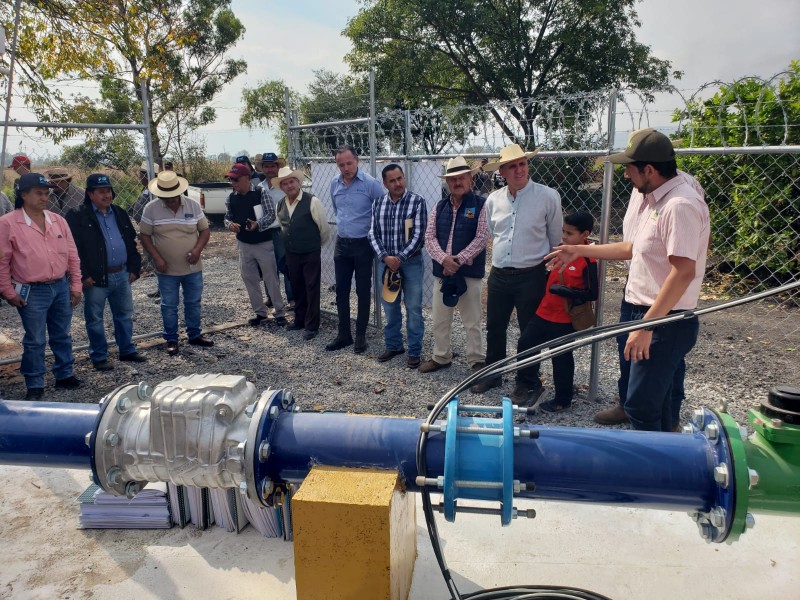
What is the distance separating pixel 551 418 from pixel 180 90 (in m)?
22.4

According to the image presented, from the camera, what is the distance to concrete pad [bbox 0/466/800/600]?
2576 millimetres

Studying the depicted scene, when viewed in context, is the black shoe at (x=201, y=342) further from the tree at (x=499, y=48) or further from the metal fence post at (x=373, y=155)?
the tree at (x=499, y=48)

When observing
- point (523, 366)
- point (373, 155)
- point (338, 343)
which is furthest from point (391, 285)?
point (523, 366)

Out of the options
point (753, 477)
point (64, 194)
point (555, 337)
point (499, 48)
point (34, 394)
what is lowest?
point (34, 394)

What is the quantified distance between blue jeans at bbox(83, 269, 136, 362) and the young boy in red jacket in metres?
3.74

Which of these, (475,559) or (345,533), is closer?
(345,533)

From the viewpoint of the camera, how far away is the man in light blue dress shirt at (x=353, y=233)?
5941 mm

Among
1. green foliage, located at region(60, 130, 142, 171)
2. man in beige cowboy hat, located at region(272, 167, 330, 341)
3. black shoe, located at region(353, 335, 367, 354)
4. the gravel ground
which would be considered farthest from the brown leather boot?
green foliage, located at region(60, 130, 142, 171)

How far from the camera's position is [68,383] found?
207 inches

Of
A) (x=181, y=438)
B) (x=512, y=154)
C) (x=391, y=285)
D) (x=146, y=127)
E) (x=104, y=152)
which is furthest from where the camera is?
(x=104, y=152)

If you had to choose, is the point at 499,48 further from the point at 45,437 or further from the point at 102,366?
the point at 45,437

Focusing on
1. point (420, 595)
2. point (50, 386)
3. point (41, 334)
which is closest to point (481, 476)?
point (420, 595)

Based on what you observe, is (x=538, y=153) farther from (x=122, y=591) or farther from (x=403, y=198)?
(x=122, y=591)

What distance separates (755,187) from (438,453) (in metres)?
7.19
